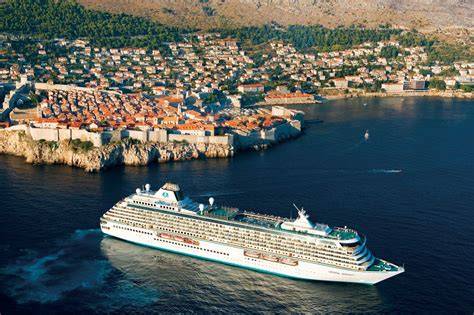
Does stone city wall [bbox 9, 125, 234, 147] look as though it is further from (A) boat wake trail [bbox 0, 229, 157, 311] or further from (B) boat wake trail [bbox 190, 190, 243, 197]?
(A) boat wake trail [bbox 0, 229, 157, 311]

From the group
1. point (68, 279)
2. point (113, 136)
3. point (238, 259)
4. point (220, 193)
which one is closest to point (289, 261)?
point (238, 259)

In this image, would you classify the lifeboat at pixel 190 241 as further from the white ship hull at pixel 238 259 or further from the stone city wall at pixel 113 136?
the stone city wall at pixel 113 136

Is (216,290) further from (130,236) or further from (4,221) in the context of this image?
(4,221)

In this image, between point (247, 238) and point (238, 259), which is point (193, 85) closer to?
point (247, 238)

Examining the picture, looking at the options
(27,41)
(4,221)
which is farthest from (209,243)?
(27,41)

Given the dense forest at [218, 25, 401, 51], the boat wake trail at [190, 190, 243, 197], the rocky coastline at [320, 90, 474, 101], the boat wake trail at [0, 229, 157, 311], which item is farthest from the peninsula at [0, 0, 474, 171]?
the boat wake trail at [0, 229, 157, 311]

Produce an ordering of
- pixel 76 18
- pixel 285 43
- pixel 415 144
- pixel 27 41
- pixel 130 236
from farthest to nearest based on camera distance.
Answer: pixel 285 43 → pixel 76 18 → pixel 27 41 → pixel 415 144 → pixel 130 236
